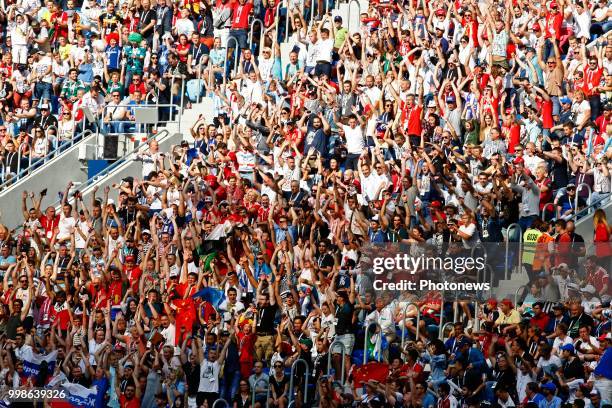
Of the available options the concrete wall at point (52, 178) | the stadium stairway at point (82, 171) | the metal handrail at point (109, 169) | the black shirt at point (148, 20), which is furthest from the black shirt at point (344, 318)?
the black shirt at point (148, 20)

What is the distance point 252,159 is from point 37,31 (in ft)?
24.9

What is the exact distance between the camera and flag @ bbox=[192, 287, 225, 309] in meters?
26.1

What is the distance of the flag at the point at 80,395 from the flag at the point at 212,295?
239 centimetres

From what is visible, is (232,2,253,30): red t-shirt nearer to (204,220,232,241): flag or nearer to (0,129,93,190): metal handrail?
(0,129,93,190): metal handrail

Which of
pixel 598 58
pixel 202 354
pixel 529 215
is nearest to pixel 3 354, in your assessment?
pixel 202 354

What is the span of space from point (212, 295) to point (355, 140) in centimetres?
359

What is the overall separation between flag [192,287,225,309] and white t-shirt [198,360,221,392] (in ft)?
6.66

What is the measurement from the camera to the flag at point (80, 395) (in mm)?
24234

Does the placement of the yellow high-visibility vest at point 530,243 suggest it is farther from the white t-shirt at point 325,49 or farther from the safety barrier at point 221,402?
the white t-shirt at point 325,49

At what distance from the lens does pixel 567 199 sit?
83.6 feet

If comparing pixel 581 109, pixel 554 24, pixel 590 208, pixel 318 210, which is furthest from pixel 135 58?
pixel 590 208

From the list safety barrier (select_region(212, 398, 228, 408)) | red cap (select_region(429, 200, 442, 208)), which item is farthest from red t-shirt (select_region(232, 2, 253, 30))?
safety barrier (select_region(212, 398, 228, 408))

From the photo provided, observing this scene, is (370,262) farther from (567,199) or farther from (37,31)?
(37,31)

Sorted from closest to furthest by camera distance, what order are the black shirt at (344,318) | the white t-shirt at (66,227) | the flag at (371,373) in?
the flag at (371,373) < the black shirt at (344,318) < the white t-shirt at (66,227)
